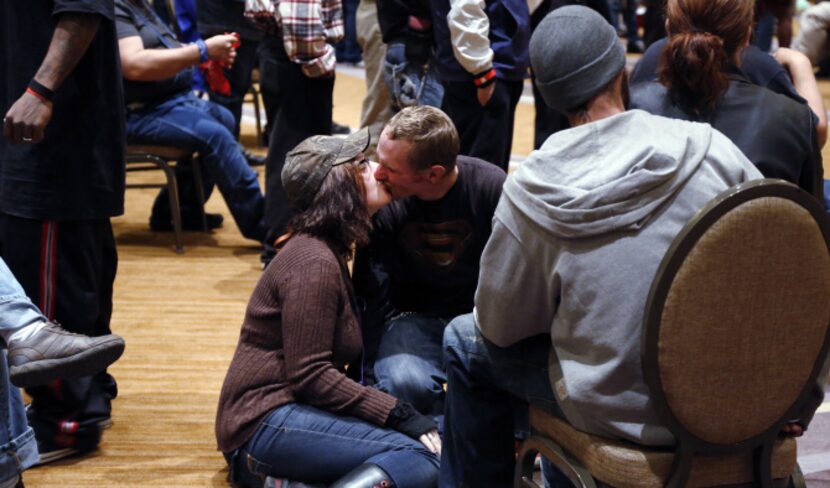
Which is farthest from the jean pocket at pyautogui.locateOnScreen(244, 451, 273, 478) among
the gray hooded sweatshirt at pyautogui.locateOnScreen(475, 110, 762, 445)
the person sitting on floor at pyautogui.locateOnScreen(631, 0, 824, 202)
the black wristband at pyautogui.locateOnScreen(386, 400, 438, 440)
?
the person sitting on floor at pyautogui.locateOnScreen(631, 0, 824, 202)

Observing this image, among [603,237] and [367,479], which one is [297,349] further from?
[603,237]

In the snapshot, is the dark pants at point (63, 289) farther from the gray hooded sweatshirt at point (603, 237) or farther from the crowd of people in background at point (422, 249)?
the gray hooded sweatshirt at point (603, 237)

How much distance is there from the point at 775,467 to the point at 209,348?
2.34 metres

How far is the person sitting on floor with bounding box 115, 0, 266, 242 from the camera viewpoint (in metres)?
4.47

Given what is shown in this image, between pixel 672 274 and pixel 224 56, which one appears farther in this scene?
pixel 224 56

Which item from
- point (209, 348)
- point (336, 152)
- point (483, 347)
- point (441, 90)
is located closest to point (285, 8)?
point (441, 90)

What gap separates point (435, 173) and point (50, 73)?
1002 millimetres

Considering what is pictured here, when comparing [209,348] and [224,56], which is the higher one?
[224,56]

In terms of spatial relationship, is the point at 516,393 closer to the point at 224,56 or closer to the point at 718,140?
the point at 718,140

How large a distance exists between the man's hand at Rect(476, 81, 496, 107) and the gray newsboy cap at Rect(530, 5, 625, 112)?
1.97 m

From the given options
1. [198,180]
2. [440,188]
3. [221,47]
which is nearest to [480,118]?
[221,47]

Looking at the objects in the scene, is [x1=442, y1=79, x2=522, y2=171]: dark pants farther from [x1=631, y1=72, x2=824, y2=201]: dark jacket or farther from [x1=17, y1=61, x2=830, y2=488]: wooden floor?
[x1=631, y1=72, x2=824, y2=201]: dark jacket

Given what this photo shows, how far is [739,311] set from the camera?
1.92 meters

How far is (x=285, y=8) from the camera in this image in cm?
434
